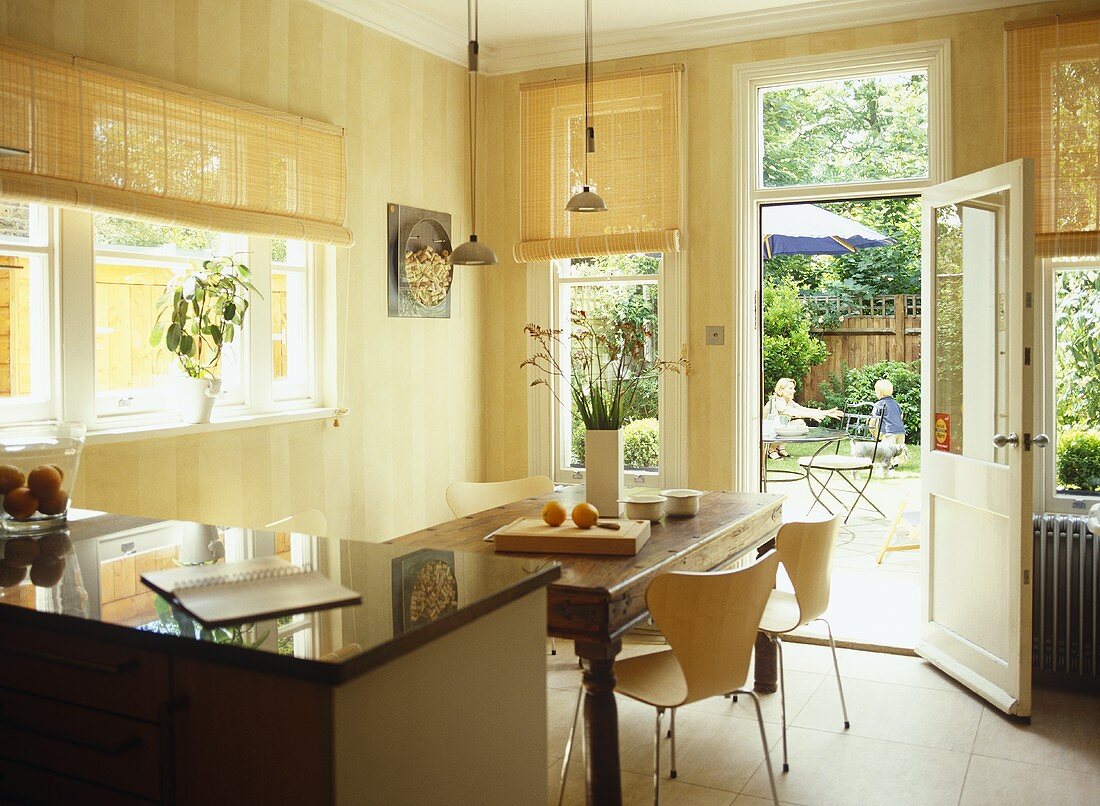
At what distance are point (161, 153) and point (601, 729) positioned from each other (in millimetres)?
2591

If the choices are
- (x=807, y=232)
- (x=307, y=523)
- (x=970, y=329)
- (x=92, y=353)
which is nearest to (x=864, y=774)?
(x=970, y=329)

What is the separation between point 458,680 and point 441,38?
169 inches

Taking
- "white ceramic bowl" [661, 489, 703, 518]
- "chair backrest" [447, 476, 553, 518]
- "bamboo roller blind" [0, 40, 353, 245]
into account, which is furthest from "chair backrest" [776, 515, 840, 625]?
"bamboo roller blind" [0, 40, 353, 245]

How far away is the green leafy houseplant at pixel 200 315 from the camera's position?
153 inches

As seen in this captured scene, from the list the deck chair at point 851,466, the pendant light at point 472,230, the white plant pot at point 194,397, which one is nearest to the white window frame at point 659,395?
the pendant light at point 472,230

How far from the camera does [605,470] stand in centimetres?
355

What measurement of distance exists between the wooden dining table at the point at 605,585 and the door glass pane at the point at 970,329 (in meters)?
1.22

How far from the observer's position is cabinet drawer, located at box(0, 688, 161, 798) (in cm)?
165

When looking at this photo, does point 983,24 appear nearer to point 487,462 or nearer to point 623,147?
point 623,147

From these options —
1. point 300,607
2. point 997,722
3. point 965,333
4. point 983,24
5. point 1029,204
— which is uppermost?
point 983,24

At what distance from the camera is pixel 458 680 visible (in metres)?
1.78

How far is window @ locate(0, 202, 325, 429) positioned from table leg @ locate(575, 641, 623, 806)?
2.08 m

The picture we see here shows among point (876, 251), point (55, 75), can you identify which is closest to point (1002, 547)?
point (55, 75)

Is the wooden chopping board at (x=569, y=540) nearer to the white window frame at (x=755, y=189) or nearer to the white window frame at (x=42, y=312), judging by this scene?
the white window frame at (x=42, y=312)
